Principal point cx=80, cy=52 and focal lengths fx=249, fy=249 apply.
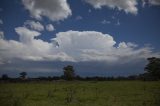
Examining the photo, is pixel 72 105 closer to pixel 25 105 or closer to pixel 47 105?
pixel 47 105

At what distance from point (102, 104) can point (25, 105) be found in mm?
7531

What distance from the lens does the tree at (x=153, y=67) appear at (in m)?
90.6

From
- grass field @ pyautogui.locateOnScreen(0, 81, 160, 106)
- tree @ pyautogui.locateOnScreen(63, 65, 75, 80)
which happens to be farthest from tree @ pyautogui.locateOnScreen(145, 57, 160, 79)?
grass field @ pyautogui.locateOnScreen(0, 81, 160, 106)

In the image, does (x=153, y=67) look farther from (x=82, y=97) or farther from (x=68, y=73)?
(x=82, y=97)

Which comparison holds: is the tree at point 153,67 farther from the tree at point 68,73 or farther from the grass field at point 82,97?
the grass field at point 82,97

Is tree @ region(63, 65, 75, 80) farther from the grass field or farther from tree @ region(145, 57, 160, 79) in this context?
the grass field

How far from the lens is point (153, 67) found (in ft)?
301

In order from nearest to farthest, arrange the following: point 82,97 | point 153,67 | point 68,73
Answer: point 82,97
point 153,67
point 68,73

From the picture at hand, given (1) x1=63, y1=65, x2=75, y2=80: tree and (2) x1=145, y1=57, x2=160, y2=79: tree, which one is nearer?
(2) x1=145, y1=57, x2=160, y2=79: tree

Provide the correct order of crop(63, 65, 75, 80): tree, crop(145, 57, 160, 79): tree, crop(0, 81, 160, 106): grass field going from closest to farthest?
1. crop(0, 81, 160, 106): grass field
2. crop(145, 57, 160, 79): tree
3. crop(63, 65, 75, 80): tree

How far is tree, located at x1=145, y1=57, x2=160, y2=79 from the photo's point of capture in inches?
3569

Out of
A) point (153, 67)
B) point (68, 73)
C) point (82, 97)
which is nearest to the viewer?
point (82, 97)

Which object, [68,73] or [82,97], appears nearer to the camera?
[82,97]

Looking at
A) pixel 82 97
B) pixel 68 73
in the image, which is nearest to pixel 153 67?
pixel 68 73
